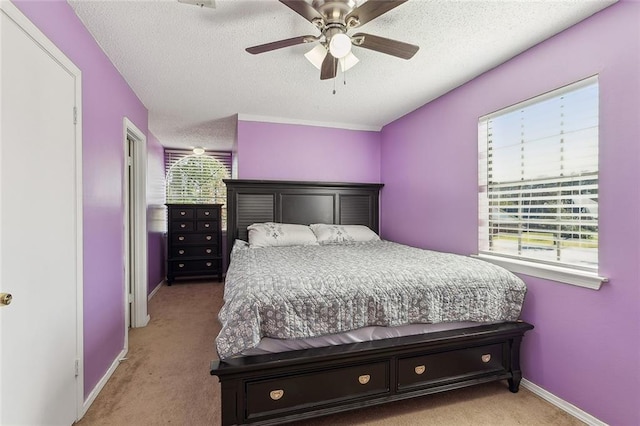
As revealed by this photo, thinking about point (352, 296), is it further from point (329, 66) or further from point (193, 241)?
point (193, 241)

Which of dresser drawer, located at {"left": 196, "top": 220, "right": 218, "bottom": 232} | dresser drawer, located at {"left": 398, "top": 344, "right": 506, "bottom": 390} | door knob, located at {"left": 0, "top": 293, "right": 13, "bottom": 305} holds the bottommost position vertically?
dresser drawer, located at {"left": 398, "top": 344, "right": 506, "bottom": 390}

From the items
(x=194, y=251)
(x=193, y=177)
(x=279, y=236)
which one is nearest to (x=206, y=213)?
(x=194, y=251)

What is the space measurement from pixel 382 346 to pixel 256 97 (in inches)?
104

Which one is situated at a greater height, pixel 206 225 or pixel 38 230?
pixel 38 230

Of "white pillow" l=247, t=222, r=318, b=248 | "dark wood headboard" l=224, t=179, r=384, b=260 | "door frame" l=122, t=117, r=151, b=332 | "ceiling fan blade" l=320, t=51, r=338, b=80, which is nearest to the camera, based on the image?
"ceiling fan blade" l=320, t=51, r=338, b=80

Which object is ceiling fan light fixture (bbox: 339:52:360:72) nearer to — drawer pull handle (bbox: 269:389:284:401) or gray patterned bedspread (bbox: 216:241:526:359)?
gray patterned bedspread (bbox: 216:241:526:359)

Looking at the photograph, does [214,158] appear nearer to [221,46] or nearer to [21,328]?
[221,46]

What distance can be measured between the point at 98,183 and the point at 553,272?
3118mm

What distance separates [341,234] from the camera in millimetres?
3475

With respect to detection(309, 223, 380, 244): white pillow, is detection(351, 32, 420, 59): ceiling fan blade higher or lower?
higher

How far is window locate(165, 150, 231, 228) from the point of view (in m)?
5.34

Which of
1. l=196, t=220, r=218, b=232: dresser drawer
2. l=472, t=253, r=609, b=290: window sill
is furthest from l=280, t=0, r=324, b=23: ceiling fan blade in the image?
A: l=196, t=220, r=218, b=232: dresser drawer

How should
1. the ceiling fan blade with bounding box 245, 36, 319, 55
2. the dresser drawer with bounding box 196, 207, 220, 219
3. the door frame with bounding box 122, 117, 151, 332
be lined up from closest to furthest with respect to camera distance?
the ceiling fan blade with bounding box 245, 36, 319, 55 → the door frame with bounding box 122, 117, 151, 332 → the dresser drawer with bounding box 196, 207, 220, 219

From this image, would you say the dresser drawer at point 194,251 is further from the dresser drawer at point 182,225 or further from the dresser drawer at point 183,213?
the dresser drawer at point 183,213
